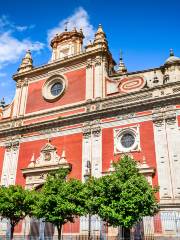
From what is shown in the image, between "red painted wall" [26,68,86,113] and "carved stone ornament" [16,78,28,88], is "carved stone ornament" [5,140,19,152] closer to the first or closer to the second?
"red painted wall" [26,68,86,113]

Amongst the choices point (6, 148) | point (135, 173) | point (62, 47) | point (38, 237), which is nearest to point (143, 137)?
point (135, 173)

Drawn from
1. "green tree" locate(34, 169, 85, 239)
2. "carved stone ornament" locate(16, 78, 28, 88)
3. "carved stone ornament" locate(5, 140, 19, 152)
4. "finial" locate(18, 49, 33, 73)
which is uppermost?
"finial" locate(18, 49, 33, 73)

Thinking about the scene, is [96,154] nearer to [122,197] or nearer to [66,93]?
[122,197]

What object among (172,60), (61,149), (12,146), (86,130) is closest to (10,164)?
(12,146)

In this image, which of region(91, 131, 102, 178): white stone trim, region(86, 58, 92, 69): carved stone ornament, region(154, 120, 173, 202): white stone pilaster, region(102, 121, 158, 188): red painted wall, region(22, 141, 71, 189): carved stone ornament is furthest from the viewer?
region(86, 58, 92, 69): carved stone ornament

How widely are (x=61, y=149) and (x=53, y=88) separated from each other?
641 cm

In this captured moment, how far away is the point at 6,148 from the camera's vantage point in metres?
25.5

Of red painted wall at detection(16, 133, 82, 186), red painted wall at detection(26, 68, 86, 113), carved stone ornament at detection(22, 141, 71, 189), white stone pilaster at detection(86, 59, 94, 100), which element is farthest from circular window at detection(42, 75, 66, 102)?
carved stone ornament at detection(22, 141, 71, 189)

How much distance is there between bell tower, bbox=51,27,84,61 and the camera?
28703 millimetres

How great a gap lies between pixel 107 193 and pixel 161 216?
164 inches

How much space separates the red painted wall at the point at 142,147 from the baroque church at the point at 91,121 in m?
0.06

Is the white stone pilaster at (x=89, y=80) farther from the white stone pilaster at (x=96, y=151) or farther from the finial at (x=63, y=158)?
the finial at (x=63, y=158)

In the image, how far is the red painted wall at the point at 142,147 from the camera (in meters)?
19.5

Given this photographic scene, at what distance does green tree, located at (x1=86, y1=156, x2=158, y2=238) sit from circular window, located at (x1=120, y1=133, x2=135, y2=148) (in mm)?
4163
